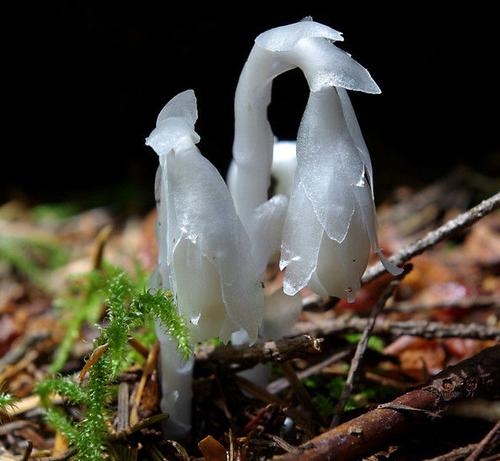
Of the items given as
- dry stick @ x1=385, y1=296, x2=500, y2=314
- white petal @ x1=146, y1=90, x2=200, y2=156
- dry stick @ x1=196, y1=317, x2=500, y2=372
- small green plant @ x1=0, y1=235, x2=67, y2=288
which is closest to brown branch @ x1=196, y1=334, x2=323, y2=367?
dry stick @ x1=196, y1=317, x2=500, y2=372

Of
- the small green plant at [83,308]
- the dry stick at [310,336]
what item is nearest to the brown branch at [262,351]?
the dry stick at [310,336]

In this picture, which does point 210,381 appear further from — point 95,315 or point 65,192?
point 65,192

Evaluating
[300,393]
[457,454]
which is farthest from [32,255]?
[457,454]

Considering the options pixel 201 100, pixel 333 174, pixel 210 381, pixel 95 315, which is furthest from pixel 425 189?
pixel 333 174

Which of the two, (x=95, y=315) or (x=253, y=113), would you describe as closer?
(x=253, y=113)

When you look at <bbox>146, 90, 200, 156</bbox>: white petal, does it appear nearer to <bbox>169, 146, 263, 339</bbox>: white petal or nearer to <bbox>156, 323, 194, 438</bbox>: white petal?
<bbox>169, 146, 263, 339</bbox>: white petal

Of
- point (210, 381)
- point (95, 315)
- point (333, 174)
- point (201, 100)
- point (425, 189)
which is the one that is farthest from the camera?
point (201, 100)

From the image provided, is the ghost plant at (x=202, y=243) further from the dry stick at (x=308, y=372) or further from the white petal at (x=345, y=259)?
the dry stick at (x=308, y=372)
